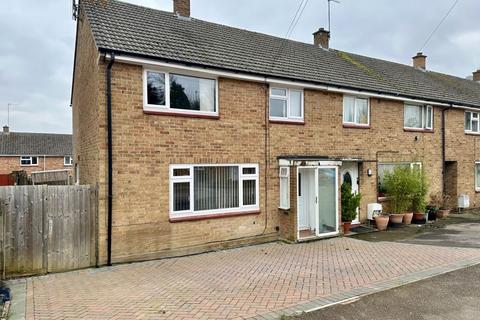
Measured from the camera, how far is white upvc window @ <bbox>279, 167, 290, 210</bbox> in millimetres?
9992

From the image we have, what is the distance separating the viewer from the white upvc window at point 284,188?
999cm

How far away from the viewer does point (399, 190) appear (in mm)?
12461

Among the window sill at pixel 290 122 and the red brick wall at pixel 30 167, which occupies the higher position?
the window sill at pixel 290 122

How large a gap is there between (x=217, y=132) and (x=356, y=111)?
231 inches

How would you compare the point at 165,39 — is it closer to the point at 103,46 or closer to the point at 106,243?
the point at 103,46

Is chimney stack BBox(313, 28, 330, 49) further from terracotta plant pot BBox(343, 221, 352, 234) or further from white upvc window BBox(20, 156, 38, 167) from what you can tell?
white upvc window BBox(20, 156, 38, 167)

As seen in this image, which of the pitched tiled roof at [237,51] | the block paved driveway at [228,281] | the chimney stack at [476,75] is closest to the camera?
the block paved driveway at [228,281]

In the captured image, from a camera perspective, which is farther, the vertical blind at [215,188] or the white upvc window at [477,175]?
the white upvc window at [477,175]

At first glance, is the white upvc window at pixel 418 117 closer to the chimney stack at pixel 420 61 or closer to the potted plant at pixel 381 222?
the potted plant at pixel 381 222

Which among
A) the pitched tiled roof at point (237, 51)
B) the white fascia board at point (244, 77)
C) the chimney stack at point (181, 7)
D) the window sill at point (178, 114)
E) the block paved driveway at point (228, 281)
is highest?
the chimney stack at point (181, 7)

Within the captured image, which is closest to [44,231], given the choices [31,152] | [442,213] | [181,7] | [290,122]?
[290,122]

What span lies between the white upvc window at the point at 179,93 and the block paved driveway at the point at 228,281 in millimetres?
3773

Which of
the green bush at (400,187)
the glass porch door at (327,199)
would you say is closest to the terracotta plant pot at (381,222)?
the green bush at (400,187)

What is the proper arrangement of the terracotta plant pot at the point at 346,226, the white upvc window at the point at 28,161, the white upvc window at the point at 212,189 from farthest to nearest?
1. the white upvc window at the point at 28,161
2. the terracotta plant pot at the point at 346,226
3. the white upvc window at the point at 212,189
